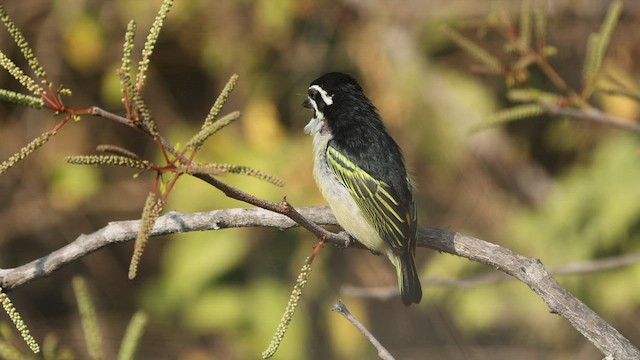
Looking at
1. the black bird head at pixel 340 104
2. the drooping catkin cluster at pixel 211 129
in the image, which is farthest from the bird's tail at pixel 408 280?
the drooping catkin cluster at pixel 211 129

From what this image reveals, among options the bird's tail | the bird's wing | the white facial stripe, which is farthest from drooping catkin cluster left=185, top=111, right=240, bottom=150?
the white facial stripe

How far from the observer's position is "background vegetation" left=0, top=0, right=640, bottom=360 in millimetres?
5734

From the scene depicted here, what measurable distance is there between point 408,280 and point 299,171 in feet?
6.19

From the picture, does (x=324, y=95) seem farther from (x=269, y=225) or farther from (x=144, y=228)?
(x=144, y=228)

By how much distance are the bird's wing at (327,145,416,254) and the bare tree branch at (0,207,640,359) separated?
2.78 feet

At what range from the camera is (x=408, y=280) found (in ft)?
13.0

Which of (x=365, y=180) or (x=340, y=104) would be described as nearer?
(x=365, y=180)

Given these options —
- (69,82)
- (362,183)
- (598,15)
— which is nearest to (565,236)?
(598,15)

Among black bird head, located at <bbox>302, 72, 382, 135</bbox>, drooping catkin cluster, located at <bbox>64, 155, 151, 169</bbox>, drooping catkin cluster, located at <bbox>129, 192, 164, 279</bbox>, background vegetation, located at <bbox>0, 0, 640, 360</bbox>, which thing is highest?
drooping catkin cluster, located at <bbox>64, 155, 151, 169</bbox>

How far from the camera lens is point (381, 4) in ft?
21.1

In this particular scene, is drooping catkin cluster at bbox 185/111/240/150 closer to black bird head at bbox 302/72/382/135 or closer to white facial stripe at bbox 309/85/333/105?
black bird head at bbox 302/72/382/135

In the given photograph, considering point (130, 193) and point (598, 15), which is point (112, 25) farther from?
point (598, 15)

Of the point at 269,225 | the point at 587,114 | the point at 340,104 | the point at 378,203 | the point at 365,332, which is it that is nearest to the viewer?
the point at 365,332

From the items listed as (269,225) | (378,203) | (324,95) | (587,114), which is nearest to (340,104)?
(324,95)
